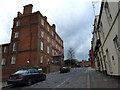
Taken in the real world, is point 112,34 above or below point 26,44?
below

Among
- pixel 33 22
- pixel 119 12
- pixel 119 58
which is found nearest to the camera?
pixel 119 12

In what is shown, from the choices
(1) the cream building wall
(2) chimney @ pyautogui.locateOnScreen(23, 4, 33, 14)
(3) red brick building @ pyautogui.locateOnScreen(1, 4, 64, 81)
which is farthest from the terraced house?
(2) chimney @ pyautogui.locateOnScreen(23, 4, 33, 14)

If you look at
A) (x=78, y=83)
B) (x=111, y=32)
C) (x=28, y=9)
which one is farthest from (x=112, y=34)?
(x=28, y=9)

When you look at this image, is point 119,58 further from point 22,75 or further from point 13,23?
point 13,23

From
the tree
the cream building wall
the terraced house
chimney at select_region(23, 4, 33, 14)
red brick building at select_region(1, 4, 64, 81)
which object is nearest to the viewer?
the terraced house

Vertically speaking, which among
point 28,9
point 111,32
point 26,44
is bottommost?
point 111,32

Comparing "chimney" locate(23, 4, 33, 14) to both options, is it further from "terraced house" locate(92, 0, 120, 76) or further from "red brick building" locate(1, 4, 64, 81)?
"terraced house" locate(92, 0, 120, 76)

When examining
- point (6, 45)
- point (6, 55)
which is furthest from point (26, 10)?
point (6, 55)

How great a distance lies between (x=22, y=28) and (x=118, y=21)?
26.0 m

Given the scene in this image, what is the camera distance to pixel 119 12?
6.31 metres

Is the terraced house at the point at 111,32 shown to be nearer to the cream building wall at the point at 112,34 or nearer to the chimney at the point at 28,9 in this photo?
the cream building wall at the point at 112,34

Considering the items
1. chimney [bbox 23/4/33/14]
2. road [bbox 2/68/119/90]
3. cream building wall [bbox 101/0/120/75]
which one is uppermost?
chimney [bbox 23/4/33/14]

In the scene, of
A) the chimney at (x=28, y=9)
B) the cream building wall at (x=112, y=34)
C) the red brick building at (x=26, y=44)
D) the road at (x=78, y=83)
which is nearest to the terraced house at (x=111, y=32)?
the cream building wall at (x=112, y=34)

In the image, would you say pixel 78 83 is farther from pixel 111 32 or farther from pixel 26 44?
pixel 26 44
